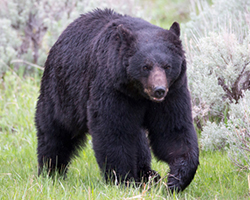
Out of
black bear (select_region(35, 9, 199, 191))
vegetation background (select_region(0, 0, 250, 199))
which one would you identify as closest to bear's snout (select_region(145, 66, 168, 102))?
black bear (select_region(35, 9, 199, 191))

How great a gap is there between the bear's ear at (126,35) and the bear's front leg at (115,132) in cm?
50

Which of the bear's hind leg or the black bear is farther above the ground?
the black bear

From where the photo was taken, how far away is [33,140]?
594cm

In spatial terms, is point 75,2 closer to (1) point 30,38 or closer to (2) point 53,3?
(2) point 53,3

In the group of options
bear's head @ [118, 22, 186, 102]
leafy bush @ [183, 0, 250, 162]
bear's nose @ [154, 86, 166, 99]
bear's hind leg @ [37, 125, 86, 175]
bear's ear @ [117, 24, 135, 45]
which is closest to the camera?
bear's nose @ [154, 86, 166, 99]

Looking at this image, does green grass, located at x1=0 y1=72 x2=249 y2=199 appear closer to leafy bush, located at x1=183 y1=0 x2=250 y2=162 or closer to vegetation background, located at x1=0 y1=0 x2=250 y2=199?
vegetation background, located at x1=0 y1=0 x2=250 y2=199

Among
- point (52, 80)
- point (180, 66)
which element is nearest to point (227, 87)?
point (180, 66)

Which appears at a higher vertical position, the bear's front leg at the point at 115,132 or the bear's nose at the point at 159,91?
the bear's nose at the point at 159,91

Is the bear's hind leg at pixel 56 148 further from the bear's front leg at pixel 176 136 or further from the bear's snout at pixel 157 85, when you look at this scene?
the bear's snout at pixel 157 85

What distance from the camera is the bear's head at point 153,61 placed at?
11.9 ft

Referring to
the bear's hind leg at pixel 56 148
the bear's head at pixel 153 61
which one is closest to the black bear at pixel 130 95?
the bear's head at pixel 153 61

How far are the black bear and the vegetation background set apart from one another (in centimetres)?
27

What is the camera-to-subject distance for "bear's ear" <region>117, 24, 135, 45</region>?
12.3 ft

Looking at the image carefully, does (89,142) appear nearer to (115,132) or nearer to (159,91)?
(115,132)
